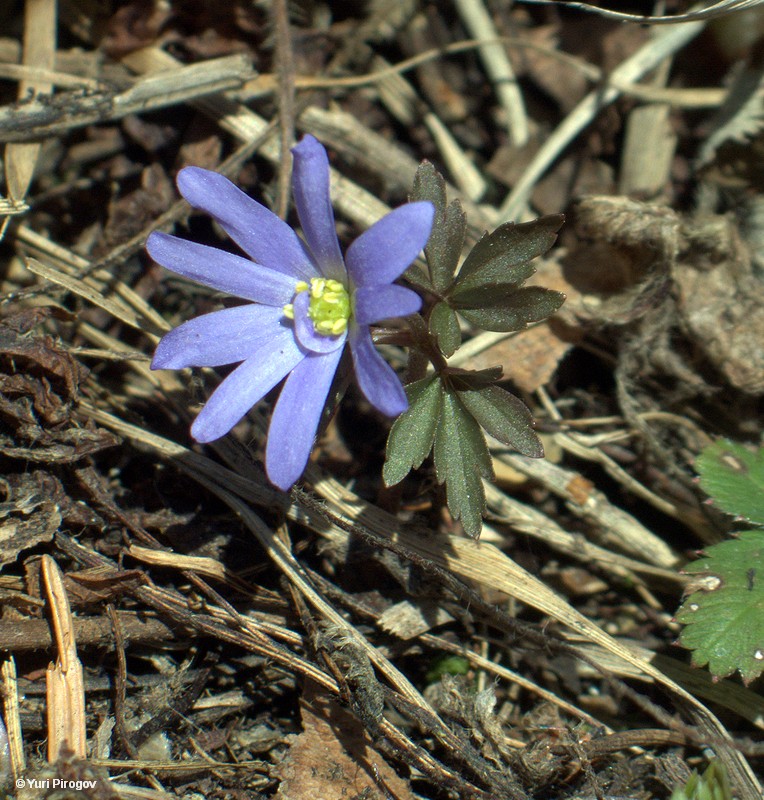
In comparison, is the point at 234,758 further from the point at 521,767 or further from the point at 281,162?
the point at 281,162

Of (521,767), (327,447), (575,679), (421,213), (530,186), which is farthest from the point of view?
(530,186)

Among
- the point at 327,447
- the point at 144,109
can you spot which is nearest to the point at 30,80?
the point at 144,109

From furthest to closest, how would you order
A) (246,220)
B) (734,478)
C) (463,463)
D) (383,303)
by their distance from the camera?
1. (734,478)
2. (463,463)
3. (246,220)
4. (383,303)

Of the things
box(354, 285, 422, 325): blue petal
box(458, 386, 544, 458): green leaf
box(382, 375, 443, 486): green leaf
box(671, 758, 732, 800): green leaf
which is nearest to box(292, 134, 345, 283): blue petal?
box(354, 285, 422, 325): blue petal

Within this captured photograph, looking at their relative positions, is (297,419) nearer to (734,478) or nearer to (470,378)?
(470,378)

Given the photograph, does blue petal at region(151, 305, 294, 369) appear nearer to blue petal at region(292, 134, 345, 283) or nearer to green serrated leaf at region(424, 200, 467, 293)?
blue petal at region(292, 134, 345, 283)

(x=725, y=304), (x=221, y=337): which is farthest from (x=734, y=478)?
(x=221, y=337)
